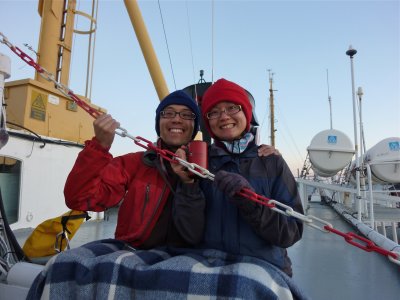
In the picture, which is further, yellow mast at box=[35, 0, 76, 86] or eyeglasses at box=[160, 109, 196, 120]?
yellow mast at box=[35, 0, 76, 86]

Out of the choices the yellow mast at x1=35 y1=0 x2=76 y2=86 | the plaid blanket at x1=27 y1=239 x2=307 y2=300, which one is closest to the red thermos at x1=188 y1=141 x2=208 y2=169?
the plaid blanket at x1=27 y1=239 x2=307 y2=300

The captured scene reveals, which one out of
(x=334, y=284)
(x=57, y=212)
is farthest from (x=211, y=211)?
(x=57, y=212)

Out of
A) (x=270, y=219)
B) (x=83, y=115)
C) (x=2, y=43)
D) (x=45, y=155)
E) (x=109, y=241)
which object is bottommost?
(x=109, y=241)

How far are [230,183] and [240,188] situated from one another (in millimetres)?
52

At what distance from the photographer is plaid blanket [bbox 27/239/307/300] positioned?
1077 mm

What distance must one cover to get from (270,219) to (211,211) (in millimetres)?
338

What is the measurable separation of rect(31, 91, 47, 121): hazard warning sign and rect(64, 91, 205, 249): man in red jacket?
381 cm

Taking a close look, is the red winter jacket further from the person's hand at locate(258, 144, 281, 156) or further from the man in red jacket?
the person's hand at locate(258, 144, 281, 156)

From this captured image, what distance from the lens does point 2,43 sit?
1.50 metres

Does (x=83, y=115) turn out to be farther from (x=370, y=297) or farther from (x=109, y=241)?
(x=370, y=297)

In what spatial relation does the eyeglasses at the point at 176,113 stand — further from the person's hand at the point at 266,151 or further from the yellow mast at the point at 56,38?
the yellow mast at the point at 56,38

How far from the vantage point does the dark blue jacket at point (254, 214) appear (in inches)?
50.4

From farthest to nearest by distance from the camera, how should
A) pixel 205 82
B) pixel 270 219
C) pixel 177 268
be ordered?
pixel 205 82, pixel 270 219, pixel 177 268

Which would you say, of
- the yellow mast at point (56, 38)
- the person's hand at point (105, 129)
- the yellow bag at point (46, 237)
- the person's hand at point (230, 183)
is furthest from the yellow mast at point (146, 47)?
the person's hand at point (230, 183)
